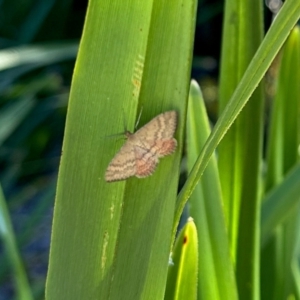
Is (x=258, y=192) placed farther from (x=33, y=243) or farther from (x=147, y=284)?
(x=33, y=243)

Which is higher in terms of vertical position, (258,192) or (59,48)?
(59,48)

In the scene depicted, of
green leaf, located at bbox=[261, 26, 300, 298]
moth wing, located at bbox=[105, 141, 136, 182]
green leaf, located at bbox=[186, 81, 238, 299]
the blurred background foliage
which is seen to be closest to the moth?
moth wing, located at bbox=[105, 141, 136, 182]

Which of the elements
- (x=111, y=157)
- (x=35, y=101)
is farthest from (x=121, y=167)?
(x=35, y=101)

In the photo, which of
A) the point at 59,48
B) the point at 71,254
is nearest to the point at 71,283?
the point at 71,254

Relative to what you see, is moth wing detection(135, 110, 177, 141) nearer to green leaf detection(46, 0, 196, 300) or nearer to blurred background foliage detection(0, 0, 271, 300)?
green leaf detection(46, 0, 196, 300)

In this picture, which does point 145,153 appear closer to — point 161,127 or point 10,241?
point 161,127

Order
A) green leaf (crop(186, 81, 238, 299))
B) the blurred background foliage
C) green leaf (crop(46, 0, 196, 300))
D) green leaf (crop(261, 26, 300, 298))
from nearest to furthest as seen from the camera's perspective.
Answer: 1. green leaf (crop(46, 0, 196, 300))
2. green leaf (crop(186, 81, 238, 299))
3. green leaf (crop(261, 26, 300, 298))
4. the blurred background foliage

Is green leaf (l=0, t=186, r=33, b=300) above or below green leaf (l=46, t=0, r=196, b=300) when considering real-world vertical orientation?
below
